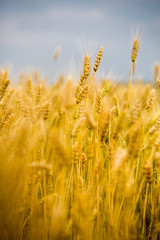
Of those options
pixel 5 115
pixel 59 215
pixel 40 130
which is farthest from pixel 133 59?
pixel 59 215

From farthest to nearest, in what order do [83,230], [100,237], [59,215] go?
[100,237], [83,230], [59,215]

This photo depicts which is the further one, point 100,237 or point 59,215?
point 100,237

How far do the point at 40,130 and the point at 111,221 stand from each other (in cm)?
67

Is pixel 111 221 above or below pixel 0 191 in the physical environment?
below

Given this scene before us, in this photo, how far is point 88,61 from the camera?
1.52 m

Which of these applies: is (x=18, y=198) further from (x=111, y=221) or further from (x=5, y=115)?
(x=5, y=115)

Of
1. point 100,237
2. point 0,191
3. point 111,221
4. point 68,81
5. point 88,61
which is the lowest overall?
point 100,237

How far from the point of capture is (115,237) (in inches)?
40.2

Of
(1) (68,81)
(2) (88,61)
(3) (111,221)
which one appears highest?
(2) (88,61)

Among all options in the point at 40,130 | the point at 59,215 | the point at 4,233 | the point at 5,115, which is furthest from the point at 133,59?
the point at 4,233

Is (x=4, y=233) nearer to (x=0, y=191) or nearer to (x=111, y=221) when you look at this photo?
(x=0, y=191)

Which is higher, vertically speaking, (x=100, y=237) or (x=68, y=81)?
(x=68, y=81)

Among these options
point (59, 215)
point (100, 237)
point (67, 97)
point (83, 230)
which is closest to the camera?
point (59, 215)

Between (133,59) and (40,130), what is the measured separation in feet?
3.03
